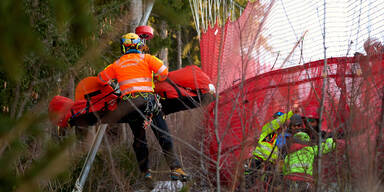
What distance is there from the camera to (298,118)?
3045 mm

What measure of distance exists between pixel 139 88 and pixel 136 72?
0.60 feet

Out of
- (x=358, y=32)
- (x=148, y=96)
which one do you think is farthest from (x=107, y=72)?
(x=358, y=32)

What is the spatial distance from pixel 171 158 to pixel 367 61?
87.3 inches

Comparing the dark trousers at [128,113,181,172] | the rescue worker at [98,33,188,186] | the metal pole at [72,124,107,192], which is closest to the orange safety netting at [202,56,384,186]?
the dark trousers at [128,113,181,172]

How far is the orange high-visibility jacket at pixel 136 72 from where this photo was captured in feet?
13.6

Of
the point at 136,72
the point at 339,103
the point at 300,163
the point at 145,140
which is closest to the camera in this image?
the point at 339,103

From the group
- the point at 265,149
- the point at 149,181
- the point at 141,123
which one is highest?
the point at 141,123

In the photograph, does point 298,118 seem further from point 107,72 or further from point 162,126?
point 107,72

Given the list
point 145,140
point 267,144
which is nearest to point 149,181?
point 145,140

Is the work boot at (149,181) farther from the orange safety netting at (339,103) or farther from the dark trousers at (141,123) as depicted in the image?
the orange safety netting at (339,103)

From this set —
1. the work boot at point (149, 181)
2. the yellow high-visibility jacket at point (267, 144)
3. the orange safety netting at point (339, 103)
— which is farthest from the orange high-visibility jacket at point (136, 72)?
the yellow high-visibility jacket at point (267, 144)

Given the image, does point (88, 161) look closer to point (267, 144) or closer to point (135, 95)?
point (135, 95)

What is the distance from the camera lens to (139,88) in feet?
13.5

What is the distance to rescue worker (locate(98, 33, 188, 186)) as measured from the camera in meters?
4.08
